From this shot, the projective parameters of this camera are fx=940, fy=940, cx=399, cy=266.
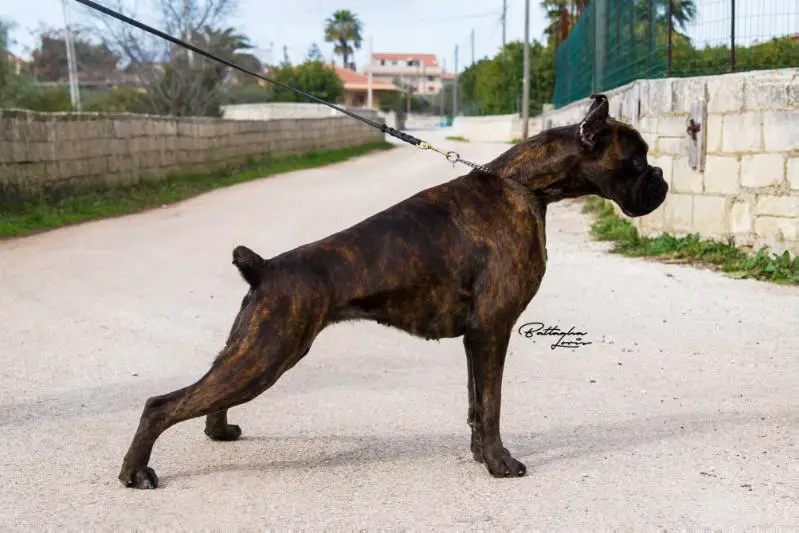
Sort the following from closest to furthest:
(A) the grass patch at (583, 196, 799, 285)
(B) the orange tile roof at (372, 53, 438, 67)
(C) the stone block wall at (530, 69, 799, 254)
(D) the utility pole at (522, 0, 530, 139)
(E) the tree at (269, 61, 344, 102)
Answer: (A) the grass patch at (583, 196, 799, 285) < (C) the stone block wall at (530, 69, 799, 254) < (D) the utility pole at (522, 0, 530, 139) < (E) the tree at (269, 61, 344, 102) < (B) the orange tile roof at (372, 53, 438, 67)

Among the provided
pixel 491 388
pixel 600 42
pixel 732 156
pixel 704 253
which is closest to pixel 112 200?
pixel 600 42

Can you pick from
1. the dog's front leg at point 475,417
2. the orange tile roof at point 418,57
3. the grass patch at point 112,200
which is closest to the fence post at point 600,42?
the grass patch at point 112,200

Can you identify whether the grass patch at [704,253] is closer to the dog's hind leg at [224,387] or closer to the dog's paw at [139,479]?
the dog's hind leg at [224,387]

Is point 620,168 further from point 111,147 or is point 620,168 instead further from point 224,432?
point 111,147

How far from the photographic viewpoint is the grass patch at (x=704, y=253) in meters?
8.80

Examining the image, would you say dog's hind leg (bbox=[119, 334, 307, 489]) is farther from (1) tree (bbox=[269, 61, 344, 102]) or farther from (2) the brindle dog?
(1) tree (bbox=[269, 61, 344, 102])

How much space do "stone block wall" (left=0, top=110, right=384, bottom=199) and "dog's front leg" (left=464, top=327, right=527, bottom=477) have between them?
1067 centimetres

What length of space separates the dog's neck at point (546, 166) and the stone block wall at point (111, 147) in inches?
413

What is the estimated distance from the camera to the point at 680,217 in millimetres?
10203

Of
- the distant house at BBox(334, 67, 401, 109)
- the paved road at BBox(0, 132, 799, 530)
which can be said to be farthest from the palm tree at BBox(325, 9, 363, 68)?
the paved road at BBox(0, 132, 799, 530)

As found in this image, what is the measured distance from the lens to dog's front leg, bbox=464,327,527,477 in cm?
390

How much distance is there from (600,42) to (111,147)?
8.40m

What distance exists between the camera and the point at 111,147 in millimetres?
15883

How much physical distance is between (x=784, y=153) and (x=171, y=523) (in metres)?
7.41
